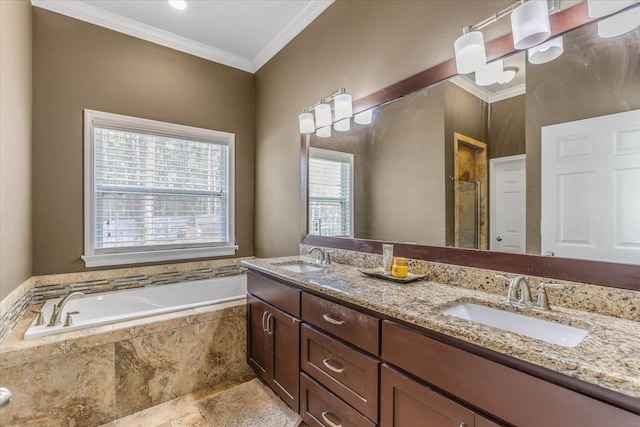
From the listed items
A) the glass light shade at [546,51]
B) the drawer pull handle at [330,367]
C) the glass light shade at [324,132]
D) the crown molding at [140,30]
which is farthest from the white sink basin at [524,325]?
the crown molding at [140,30]

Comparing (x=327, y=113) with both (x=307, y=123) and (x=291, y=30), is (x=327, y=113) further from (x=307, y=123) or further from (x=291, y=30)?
(x=291, y=30)

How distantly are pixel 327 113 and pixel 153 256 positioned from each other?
2120mm

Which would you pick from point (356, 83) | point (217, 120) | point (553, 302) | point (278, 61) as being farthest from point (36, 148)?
A: point (553, 302)

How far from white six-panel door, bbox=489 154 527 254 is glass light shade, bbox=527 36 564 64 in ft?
1.32

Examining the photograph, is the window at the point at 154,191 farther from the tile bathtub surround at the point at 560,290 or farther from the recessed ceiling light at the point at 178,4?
the tile bathtub surround at the point at 560,290

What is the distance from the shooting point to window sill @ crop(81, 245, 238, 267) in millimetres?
2615

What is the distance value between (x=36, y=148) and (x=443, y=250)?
3102 millimetres

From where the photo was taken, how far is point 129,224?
2785 mm

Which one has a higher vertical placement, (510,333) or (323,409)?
(510,333)

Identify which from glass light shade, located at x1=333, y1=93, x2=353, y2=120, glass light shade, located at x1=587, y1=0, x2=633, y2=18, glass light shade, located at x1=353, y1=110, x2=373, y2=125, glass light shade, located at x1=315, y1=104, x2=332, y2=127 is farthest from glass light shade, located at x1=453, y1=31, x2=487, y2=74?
glass light shade, located at x1=315, y1=104, x2=332, y2=127

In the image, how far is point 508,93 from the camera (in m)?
1.36

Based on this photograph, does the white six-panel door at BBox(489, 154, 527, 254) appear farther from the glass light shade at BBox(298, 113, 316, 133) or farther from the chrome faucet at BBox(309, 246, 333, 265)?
the glass light shade at BBox(298, 113, 316, 133)

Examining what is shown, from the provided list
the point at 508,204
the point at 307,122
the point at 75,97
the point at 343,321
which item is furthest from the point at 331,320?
the point at 75,97

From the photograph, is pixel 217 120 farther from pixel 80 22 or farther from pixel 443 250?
pixel 443 250
